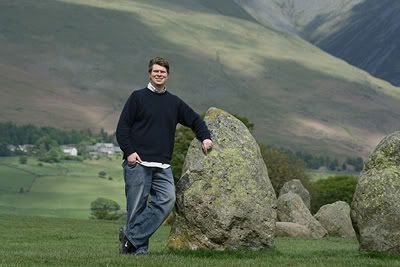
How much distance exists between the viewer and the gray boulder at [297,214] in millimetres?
51034

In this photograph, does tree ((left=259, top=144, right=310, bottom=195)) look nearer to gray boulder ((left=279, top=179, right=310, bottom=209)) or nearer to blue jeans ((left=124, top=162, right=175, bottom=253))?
gray boulder ((left=279, top=179, right=310, bottom=209))

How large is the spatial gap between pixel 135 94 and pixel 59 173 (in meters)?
179

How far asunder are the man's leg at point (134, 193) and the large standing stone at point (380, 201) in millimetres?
6509

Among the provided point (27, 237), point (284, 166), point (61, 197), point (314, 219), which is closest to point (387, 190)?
point (27, 237)

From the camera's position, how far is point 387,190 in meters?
22.8

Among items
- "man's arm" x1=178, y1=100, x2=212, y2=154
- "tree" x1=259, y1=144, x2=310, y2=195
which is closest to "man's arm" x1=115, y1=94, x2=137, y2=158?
"man's arm" x1=178, y1=100, x2=212, y2=154

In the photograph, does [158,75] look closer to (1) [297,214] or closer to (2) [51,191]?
(1) [297,214]

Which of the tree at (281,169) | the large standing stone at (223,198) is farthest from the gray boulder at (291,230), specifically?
the tree at (281,169)

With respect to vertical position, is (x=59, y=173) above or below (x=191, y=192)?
below

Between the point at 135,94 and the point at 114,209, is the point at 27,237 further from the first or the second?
the point at 114,209

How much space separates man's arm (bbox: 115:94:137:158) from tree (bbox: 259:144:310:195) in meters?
73.2

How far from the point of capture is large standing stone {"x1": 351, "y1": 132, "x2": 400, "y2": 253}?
74.4 ft

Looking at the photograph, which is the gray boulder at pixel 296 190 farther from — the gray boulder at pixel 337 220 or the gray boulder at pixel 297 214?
the gray boulder at pixel 297 214

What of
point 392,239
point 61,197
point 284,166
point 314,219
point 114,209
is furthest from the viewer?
point 61,197
